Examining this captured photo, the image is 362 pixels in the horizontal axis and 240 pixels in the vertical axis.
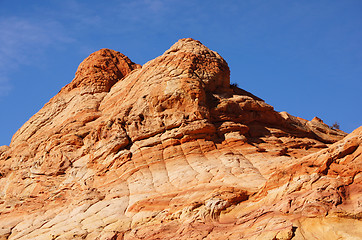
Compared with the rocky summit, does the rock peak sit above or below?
above

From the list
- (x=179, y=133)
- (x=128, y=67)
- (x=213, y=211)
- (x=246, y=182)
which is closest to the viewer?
(x=213, y=211)

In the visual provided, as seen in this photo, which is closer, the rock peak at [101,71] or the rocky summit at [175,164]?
the rocky summit at [175,164]

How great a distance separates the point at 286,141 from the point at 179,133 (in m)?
7.14

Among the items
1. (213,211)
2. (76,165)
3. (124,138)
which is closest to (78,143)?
(76,165)

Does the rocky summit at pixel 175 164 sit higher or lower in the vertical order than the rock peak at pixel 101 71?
lower

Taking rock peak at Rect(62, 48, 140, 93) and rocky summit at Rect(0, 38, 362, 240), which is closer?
rocky summit at Rect(0, 38, 362, 240)

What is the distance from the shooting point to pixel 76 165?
37.7m

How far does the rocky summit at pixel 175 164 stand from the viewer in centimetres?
2480

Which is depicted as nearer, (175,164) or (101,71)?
(175,164)

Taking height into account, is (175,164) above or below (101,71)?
below

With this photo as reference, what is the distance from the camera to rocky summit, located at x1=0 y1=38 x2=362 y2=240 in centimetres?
2480

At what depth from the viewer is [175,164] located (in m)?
33.3

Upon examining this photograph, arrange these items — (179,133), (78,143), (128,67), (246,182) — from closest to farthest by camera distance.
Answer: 1. (246,182)
2. (179,133)
3. (78,143)
4. (128,67)

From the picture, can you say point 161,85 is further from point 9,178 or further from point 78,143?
point 9,178
